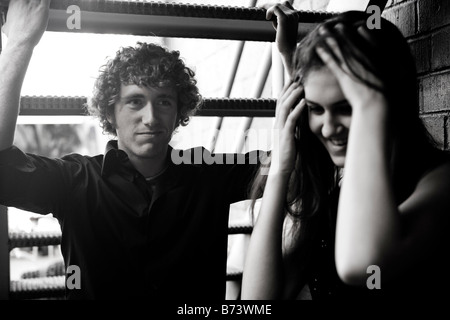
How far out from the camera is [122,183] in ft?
3.00

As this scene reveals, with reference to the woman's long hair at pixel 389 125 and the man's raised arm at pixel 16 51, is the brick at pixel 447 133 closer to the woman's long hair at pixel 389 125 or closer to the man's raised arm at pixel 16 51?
the woman's long hair at pixel 389 125

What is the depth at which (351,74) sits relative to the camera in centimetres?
65

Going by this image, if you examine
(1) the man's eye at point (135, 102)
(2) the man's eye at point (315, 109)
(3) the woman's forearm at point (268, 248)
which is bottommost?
(3) the woman's forearm at point (268, 248)

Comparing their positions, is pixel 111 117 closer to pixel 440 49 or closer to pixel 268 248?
pixel 268 248

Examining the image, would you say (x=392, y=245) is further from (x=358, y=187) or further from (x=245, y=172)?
(x=245, y=172)

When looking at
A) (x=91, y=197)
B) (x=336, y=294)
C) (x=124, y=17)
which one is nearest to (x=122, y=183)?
(x=91, y=197)

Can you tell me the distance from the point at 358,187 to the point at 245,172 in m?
0.40

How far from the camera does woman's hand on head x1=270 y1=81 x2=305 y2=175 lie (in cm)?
76

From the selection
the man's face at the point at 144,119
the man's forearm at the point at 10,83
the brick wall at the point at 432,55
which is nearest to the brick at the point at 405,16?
the brick wall at the point at 432,55

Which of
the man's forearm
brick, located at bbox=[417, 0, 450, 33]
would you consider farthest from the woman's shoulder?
the man's forearm

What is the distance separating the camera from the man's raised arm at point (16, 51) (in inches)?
30.2

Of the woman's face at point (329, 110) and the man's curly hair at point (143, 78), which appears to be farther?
the man's curly hair at point (143, 78)

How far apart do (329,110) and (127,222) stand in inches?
17.6

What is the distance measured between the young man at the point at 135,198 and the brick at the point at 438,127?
0.49 m
